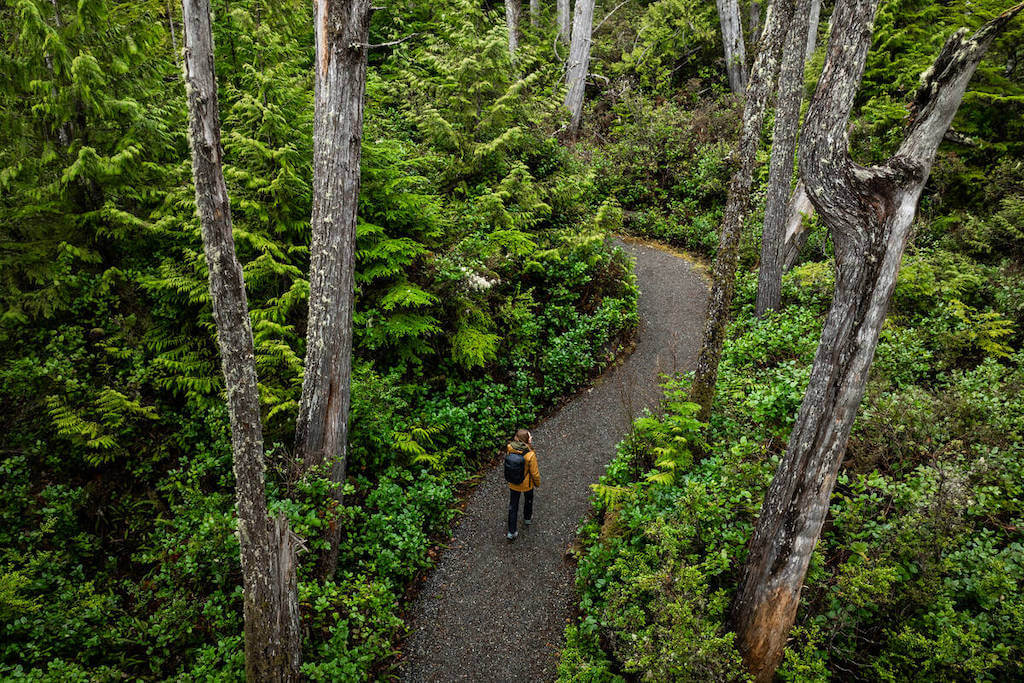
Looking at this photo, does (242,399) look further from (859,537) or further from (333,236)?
(859,537)

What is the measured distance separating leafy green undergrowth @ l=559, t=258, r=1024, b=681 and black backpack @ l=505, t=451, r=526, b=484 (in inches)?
48.0

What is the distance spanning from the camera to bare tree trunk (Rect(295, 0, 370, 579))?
5734 millimetres

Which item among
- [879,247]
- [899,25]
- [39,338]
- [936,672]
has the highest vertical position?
[899,25]

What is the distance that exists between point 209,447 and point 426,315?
393 cm

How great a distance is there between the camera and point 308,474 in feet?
19.8

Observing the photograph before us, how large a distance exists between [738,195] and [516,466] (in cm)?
507

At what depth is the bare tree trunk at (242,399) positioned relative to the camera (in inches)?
146

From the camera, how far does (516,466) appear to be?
6980 millimetres

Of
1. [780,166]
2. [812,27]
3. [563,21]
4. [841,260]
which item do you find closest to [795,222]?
[780,166]

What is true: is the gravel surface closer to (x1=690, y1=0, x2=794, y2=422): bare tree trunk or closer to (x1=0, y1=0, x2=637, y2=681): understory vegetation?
(x1=0, y1=0, x2=637, y2=681): understory vegetation

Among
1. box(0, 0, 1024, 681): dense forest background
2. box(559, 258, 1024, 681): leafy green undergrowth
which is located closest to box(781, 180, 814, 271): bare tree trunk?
box(0, 0, 1024, 681): dense forest background

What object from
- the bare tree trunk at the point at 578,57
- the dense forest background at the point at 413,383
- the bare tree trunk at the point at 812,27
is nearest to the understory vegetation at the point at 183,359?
the dense forest background at the point at 413,383

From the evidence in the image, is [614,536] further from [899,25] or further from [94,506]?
[899,25]

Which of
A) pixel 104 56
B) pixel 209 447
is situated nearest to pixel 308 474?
pixel 209 447
